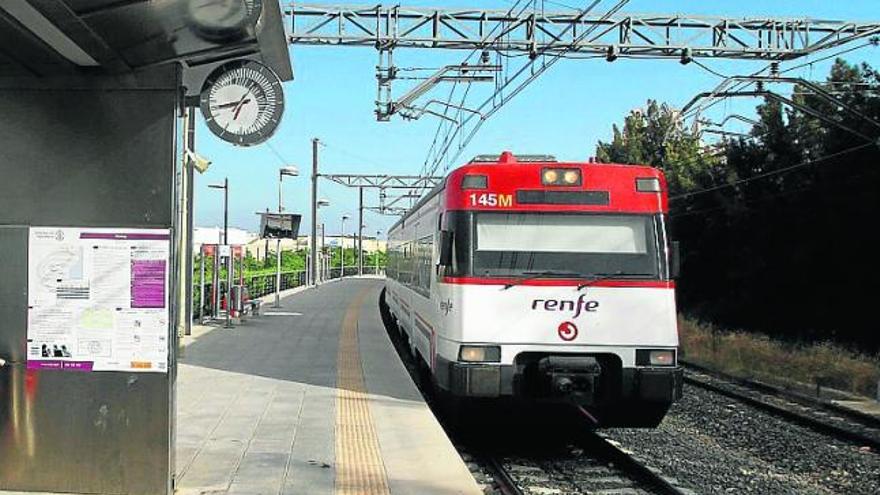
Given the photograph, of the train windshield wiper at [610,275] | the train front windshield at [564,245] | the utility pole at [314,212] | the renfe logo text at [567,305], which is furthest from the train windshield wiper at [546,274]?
the utility pole at [314,212]

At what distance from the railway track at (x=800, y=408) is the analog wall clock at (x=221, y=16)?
8.38 m

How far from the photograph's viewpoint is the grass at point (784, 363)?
1691 cm

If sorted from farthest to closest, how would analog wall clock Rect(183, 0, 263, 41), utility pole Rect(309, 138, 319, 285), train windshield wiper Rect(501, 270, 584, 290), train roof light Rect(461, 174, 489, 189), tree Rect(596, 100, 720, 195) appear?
1. utility pole Rect(309, 138, 319, 285)
2. tree Rect(596, 100, 720, 195)
3. train roof light Rect(461, 174, 489, 189)
4. train windshield wiper Rect(501, 270, 584, 290)
5. analog wall clock Rect(183, 0, 263, 41)

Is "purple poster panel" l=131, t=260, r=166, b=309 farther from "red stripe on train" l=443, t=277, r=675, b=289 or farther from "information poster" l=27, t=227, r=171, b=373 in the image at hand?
"red stripe on train" l=443, t=277, r=675, b=289

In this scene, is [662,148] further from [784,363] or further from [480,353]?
[480,353]

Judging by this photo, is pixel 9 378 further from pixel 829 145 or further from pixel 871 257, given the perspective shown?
pixel 829 145

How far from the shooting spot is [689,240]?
41125 millimetres

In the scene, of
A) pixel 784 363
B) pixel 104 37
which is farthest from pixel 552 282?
pixel 784 363

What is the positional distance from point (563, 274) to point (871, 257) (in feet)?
73.2

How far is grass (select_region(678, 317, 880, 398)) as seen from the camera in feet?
55.5

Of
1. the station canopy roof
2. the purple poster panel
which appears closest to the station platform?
the purple poster panel

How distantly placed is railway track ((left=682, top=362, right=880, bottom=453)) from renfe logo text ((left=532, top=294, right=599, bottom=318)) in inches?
157

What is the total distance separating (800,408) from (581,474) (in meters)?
6.32

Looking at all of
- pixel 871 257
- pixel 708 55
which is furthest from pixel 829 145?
pixel 708 55
